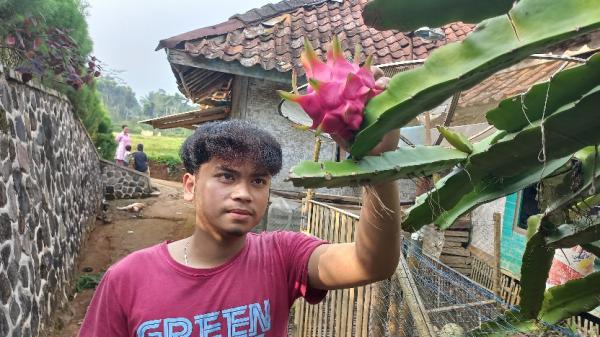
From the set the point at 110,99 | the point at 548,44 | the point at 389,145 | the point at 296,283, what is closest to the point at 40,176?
the point at 296,283

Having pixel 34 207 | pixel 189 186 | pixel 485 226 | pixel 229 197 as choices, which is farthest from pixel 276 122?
pixel 229 197

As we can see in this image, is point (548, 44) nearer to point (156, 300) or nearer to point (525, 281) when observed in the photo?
point (525, 281)

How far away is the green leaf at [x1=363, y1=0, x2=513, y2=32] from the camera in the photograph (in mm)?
1065

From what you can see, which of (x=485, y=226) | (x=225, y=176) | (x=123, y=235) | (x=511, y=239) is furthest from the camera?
(x=123, y=235)

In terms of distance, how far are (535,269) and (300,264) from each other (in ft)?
2.62

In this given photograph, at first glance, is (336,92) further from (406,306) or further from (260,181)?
(406,306)

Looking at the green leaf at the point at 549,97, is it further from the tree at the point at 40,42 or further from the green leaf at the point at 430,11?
the tree at the point at 40,42

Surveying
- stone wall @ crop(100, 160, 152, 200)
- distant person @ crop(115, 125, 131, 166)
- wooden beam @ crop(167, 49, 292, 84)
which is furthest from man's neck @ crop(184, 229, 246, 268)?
distant person @ crop(115, 125, 131, 166)

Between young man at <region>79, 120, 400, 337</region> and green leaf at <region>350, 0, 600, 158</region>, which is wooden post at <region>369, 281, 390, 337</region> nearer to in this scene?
young man at <region>79, 120, 400, 337</region>

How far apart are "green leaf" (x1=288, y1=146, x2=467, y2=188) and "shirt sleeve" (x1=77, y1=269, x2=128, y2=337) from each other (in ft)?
2.75

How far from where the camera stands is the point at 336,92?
987 millimetres

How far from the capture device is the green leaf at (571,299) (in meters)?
1.65

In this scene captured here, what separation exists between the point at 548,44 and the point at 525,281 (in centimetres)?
95

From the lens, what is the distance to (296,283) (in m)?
1.69
